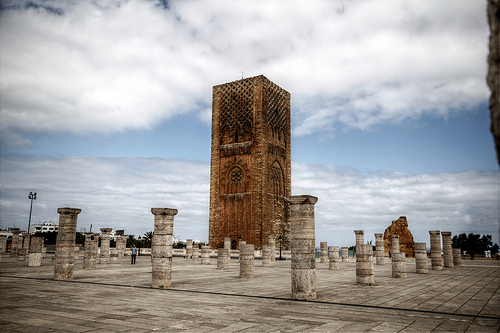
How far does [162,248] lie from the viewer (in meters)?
9.23

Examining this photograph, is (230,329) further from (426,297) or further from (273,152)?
(273,152)

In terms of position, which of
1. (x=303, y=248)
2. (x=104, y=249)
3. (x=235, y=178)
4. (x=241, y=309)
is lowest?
(x=241, y=309)

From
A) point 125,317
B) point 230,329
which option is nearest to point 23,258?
point 125,317

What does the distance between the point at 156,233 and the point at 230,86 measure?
24.9m

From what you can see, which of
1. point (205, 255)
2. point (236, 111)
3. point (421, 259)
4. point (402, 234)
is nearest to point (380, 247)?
point (421, 259)

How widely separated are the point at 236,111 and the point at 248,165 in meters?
4.95

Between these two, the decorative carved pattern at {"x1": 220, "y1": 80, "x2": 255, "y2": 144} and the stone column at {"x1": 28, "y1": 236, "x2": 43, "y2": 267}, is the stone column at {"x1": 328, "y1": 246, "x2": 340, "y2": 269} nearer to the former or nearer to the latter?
the stone column at {"x1": 28, "y1": 236, "x2": 43, "y2": 267}

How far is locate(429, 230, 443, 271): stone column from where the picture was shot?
15.6 meters

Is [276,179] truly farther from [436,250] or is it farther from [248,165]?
[436,250]

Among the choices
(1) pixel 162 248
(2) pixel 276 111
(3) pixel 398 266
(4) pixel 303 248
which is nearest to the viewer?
(4) pixel 303 248

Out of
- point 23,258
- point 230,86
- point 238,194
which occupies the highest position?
point 230,86

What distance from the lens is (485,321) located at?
202 inches

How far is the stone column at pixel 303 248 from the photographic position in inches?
285

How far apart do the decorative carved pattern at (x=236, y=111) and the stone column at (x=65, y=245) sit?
20.8m
